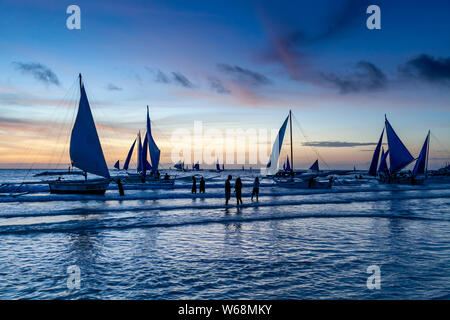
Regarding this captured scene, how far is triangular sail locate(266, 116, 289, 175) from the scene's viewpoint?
4822cm

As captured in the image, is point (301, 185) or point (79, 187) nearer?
point (79, 187)

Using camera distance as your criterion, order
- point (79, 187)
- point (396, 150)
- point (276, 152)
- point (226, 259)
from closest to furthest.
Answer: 1. point (226, 259)
2. point (79, 187)
3. point (396, 150)
4. point (276, 152)

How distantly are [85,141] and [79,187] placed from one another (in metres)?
7.73

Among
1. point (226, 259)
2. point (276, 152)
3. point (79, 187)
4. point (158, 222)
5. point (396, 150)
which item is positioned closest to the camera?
point (226, 259)

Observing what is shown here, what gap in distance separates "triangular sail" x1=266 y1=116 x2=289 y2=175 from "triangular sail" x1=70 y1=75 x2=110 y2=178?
29.1m

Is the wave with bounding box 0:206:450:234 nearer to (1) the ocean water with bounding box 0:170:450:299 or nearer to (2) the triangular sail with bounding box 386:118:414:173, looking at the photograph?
(1) the ocean water with bounding box 0:170:450:299

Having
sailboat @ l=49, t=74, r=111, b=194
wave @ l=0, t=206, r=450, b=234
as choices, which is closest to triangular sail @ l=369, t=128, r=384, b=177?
wave @ l=0, t=206, r=450, b=234

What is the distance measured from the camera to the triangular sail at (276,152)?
48.2 m

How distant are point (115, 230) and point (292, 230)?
27.4ft

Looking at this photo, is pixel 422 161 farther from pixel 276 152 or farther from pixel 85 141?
pixel 85 141

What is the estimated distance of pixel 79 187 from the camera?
3253cm

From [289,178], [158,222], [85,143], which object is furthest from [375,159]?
[158,222]
